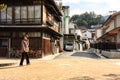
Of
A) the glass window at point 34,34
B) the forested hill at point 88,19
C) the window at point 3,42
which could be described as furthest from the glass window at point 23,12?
the forested hill at point 88,19

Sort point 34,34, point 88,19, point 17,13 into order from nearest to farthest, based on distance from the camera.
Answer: point 34,34 → point 17,13 → point 88,19

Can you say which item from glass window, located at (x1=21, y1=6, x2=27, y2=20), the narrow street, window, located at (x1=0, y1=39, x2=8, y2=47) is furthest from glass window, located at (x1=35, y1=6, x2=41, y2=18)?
the narrow street

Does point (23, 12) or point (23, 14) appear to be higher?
point (23, 12)

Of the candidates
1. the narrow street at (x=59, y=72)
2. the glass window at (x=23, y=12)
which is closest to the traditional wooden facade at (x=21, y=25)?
the glass window at (x=23, y=12)

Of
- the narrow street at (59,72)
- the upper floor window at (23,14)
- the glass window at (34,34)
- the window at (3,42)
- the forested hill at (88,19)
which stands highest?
the forested hill at (88,19)

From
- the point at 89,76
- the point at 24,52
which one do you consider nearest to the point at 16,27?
the point at 24,52

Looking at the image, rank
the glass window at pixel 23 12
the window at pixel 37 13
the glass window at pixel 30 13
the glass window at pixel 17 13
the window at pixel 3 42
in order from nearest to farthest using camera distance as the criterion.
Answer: the window at pixel 37 13, the glass window at pixel 30 13, the glass window at pixel 23 12, the glass window at pixel 17 13, the window at pixel 3 42

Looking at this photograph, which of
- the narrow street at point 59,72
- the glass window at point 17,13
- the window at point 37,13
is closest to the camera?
the narrow street at point 59,72

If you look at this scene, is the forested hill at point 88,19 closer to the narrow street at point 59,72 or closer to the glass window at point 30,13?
the glass window at point 30,13

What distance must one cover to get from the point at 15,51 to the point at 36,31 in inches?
121

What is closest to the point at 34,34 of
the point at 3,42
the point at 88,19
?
the point at 3,42

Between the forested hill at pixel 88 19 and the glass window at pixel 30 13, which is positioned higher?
the forested hill at pixel 88 19

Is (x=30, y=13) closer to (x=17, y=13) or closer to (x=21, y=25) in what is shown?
(x=17, y=13)

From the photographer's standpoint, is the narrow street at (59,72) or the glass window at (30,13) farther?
the glass window at (30,13)
